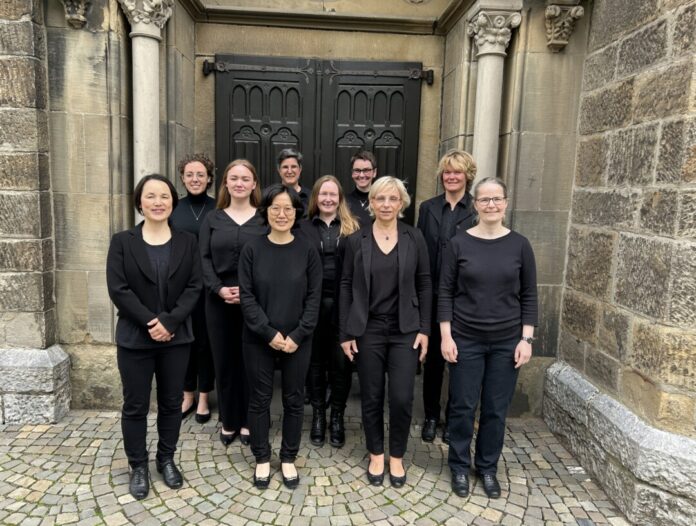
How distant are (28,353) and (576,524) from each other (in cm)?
362

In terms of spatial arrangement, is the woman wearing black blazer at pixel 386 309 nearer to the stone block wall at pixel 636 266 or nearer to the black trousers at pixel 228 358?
the black trousers at pixel 228 358

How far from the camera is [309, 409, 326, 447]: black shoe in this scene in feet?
11.6

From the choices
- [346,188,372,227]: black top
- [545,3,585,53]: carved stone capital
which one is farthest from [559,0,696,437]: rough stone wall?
[346,188,372,227]: black top

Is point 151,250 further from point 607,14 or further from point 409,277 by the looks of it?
point 607,14

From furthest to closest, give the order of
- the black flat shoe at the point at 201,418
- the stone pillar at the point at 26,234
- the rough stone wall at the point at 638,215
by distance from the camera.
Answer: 1. the black flat shoe at the point at 201,418
2. the stone pillar at the point at 26,234
3. the rough stone wall at the point at 638,215

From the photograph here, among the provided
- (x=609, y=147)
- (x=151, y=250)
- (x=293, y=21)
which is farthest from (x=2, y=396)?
(x=609, y=147)

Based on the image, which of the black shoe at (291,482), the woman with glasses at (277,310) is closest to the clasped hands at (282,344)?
the woman with glasses at (277,310)

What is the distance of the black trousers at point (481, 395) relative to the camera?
2.92 m

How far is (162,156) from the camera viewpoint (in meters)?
3.92

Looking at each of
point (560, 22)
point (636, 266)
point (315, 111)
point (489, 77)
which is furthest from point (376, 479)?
point (560, 22)

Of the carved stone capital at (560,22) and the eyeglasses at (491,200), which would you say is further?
the carved stone capital at (560,22)

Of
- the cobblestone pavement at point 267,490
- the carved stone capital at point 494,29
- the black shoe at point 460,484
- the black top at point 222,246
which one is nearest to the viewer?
the cobblestone pavement at point 267,490

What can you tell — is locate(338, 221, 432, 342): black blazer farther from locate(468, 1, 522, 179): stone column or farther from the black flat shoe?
the black flat shoe

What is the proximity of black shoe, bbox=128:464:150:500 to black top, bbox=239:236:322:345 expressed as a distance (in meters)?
0.97
